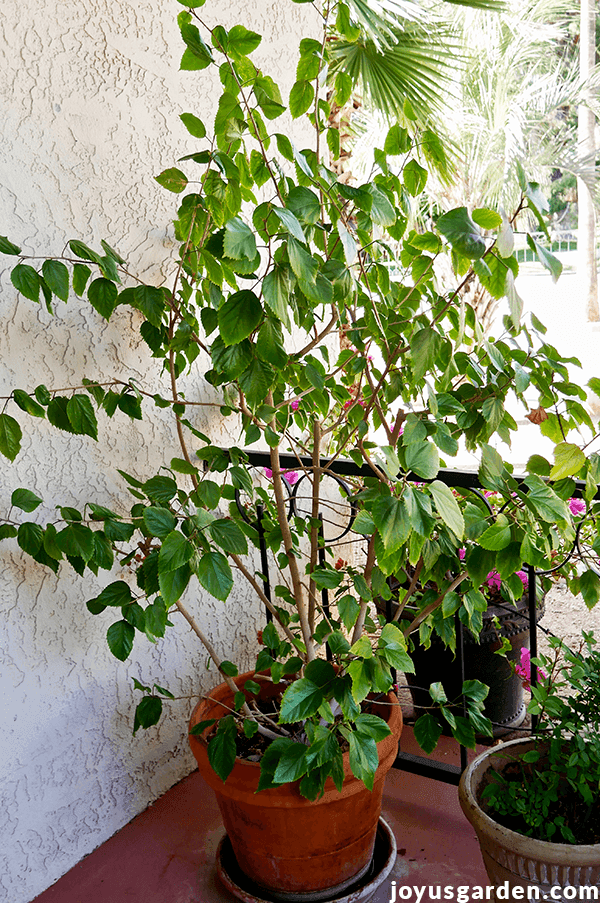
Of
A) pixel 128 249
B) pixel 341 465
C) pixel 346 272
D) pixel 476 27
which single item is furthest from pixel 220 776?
pixel 476 27

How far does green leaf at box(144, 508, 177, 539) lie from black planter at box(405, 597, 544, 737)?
1.31 m

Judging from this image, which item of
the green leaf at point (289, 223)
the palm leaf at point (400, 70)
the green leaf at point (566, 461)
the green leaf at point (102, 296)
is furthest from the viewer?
the palm leaf at point (400, 70)

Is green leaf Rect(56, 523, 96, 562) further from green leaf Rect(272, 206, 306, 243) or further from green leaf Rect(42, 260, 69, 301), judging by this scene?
green leaf Rect(272, 206, 306, 243)

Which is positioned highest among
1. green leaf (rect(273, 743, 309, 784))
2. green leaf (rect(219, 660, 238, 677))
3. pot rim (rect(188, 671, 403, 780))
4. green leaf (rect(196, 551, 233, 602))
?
green leaf (rect(196, 551, 233, 602))

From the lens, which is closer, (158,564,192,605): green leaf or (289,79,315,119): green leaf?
A: (158,564,192,605): green leaf

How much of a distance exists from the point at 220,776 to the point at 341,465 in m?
0.73

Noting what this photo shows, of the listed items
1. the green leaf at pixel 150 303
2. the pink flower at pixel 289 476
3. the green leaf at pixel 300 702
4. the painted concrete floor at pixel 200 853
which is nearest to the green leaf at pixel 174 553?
the green leaf at pixel 300 702

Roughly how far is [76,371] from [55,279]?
37cm

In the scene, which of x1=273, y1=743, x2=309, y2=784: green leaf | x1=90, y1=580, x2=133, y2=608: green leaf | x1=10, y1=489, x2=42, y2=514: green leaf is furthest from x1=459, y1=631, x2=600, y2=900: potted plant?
x1=10, y1=489, x2=42, y2=514: green leaf

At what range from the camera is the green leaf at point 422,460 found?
38.5 inches

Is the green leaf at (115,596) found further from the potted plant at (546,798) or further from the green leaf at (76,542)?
the potted plant at (546,798)

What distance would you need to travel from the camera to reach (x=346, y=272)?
3.48 ft

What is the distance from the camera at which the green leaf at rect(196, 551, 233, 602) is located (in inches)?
42.8

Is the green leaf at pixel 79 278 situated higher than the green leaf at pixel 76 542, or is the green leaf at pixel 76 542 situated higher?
the green leaf at pixel 79 278
